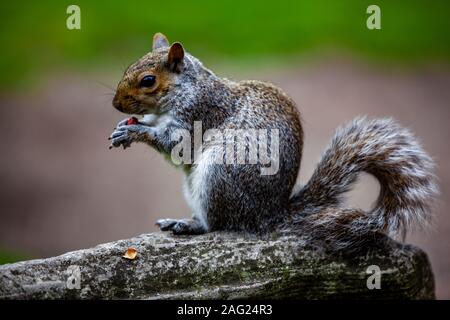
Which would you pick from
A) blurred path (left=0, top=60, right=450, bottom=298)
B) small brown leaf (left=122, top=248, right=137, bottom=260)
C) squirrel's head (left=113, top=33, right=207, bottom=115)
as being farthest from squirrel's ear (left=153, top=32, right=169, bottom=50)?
blurred path (left=0, top=60, right=450, bottom=298)

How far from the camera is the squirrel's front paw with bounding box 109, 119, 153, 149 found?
282 centimetres

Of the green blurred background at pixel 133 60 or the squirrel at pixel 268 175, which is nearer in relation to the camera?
the squirrel at pixel 268 175

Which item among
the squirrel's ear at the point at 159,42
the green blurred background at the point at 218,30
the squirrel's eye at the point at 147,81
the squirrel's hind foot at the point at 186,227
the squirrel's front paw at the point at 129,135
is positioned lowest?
the squirrel's hind foot at the point at 186,227

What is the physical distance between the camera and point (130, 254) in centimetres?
262

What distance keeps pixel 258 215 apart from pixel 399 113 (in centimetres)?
410

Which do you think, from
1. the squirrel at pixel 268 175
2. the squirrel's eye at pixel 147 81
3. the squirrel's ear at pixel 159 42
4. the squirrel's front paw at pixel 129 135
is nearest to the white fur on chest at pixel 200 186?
the squirrel at pixel 268 175

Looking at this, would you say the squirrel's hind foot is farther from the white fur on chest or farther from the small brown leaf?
the small brown leaf

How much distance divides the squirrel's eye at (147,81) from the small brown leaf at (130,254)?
640 millimetres

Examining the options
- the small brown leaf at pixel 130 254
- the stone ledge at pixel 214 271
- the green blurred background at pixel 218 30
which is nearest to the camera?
the stone ledge at pixel 214 271

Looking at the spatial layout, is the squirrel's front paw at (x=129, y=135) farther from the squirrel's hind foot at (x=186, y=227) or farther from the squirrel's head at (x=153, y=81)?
the squirrel's hind foot at (x=186, y=227)

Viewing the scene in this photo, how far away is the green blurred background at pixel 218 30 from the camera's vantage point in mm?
8039

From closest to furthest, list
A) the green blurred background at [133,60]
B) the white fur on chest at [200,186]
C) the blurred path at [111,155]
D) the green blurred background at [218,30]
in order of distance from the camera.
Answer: the white fur on chest at [200,186], the blurred path at [111,155], the green blurred background at [133,60], the green blurred background at [218,30]

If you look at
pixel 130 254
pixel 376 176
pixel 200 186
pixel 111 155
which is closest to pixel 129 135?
pixel 200 186
